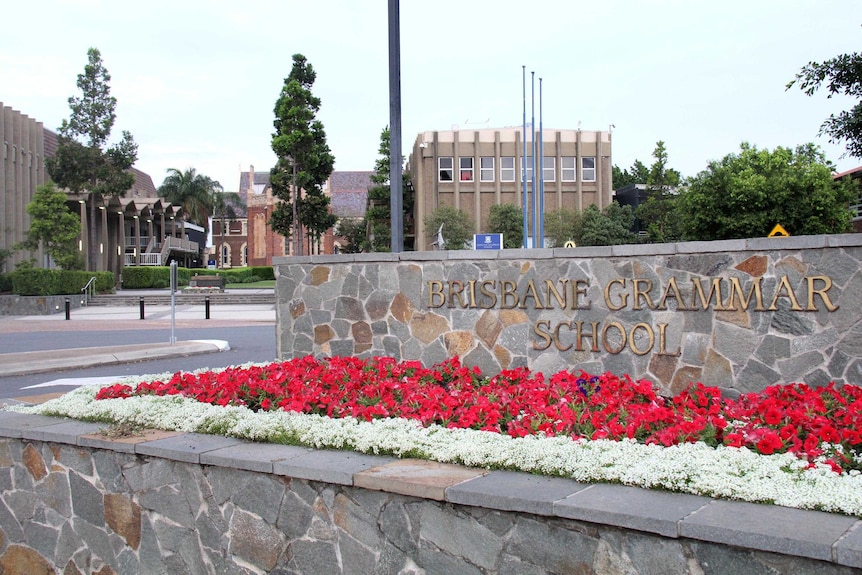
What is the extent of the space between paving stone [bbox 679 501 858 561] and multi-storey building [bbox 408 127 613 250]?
60535 millimetres

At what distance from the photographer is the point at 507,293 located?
323 inches

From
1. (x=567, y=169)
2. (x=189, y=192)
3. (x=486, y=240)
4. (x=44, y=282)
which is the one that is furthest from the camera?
(x=189, y=192)

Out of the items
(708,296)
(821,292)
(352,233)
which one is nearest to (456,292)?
(708,296)

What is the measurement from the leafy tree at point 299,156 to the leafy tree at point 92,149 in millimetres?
9976

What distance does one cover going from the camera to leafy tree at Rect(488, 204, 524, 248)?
60.9 metres

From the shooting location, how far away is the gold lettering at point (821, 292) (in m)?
6.57

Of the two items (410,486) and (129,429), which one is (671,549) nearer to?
(410,486)

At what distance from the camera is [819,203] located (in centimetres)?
3841

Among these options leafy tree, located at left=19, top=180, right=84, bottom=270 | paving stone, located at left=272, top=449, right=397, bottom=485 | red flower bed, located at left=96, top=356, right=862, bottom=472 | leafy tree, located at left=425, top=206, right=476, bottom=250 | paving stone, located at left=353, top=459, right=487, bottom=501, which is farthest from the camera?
leafy tree, located at left=425, top=206, right=476, bottom=250

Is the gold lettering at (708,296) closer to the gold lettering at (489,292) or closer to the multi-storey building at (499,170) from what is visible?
the gold lettering at (489,292)

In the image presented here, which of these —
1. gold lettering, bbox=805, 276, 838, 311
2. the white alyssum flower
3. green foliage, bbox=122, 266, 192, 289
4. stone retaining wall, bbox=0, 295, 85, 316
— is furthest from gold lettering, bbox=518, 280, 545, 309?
green foliage, bbox=122, 266, 192, 289

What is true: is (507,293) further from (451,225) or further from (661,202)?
(451,225)

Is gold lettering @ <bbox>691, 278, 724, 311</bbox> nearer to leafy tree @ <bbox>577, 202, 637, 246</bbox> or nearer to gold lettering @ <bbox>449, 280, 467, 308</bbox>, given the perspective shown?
gold lettering @ <bbox>449, 280, 467, 308</bbox>

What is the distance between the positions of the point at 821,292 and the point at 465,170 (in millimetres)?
59668
